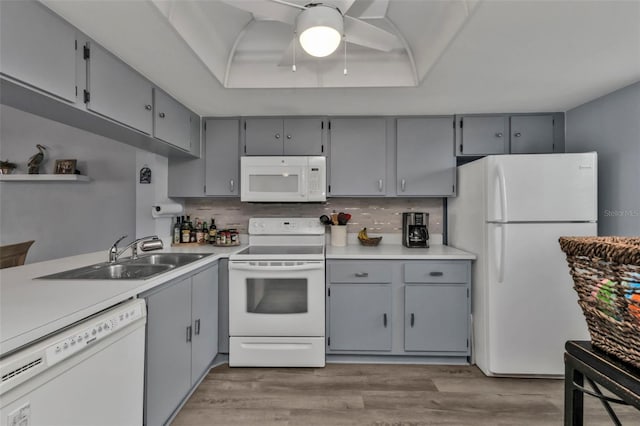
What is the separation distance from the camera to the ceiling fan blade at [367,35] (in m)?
1.46

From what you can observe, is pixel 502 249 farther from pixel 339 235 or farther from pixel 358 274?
pixel 339 235

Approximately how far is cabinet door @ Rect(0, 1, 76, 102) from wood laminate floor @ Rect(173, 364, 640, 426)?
1.85 metres

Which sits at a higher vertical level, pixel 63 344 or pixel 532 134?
pixel 532 134

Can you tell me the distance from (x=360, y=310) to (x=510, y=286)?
1.09 meters

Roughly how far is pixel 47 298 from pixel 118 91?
3.73 ft

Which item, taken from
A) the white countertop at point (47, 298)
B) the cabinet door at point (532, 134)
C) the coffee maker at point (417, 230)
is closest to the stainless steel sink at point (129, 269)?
the white countertop at point (47, 298)

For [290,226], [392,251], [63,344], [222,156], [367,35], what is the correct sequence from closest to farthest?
[63,344] → [367,35] → [392,251] → [222,156] → [290,226]

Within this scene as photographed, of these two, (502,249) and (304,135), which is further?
(304,135)

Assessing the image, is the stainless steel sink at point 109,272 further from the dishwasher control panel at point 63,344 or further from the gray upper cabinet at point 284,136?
the gray upper cabinet at point 284,136

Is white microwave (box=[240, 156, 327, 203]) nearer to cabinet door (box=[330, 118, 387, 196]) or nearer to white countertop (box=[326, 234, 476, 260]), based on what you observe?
cabinet door (box=[330, 118, 387, 196])

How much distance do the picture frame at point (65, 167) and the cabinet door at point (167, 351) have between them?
35.8 inches

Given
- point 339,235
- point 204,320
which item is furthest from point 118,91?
point 339,235

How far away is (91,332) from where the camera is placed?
3.53ft

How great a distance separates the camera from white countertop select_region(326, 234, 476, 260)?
2408mm
